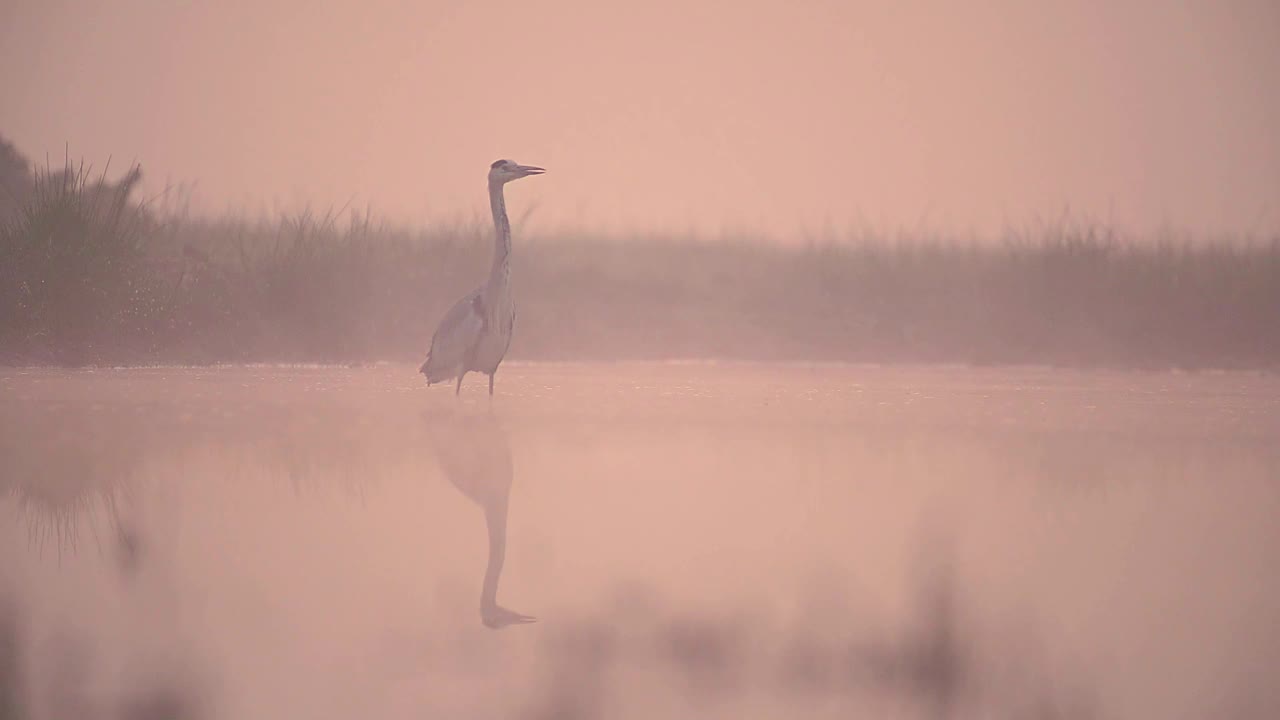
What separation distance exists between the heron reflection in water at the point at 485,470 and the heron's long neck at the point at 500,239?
1232 mm

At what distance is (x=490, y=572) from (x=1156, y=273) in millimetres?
9350

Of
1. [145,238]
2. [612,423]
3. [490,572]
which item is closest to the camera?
[490,572]

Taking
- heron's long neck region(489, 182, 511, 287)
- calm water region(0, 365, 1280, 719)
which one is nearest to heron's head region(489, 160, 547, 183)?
heron's long neck region(489, 182, 511, 287)

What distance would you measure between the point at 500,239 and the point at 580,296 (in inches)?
164

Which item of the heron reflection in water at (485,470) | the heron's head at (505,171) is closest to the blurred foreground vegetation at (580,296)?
the heron's head at (505,171)

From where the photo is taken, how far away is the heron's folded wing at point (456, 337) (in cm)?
804

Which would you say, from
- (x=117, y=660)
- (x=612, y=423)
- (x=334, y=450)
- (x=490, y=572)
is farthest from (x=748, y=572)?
(x=612, y=423)

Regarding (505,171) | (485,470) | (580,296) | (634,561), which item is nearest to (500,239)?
(505,171)

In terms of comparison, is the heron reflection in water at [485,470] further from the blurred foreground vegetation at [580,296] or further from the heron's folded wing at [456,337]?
the blurred foreground vegetation at [580,296]

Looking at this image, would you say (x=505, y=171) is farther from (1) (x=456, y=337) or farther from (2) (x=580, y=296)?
(2) (x=580, y=296)

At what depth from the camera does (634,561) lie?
3746 millimetres

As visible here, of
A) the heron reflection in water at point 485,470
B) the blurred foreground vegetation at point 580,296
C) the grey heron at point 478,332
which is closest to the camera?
the heron reflection in water at point 485,470

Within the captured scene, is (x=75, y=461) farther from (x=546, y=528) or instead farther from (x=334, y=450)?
(x=546, y=528)

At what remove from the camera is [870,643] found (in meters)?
2.92
